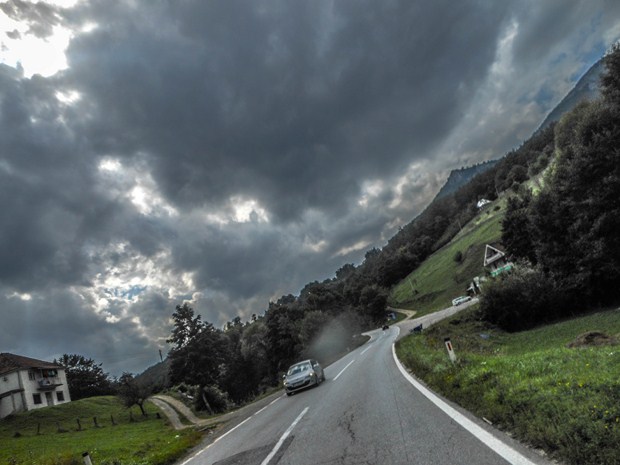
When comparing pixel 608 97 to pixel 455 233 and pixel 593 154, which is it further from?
pixel 455 233

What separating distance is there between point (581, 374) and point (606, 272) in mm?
28914

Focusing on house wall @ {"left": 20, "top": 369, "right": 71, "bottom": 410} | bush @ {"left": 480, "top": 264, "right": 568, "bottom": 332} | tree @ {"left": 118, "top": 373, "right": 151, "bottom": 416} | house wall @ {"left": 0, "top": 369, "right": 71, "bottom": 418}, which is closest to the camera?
bush @ {"left": 480, "top": 264, "right": 568, "bottom": 332}

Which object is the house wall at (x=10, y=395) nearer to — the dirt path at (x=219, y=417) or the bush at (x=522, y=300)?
the dirt path at (x=219, y=417)

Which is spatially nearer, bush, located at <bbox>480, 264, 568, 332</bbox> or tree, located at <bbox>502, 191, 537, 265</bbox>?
bush, located at <bbox>480, 264, 568, 332</bbox>

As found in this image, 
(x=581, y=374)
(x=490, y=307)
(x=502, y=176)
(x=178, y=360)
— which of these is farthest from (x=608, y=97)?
(x=502, y=176)

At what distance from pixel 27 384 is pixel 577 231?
6472 cm

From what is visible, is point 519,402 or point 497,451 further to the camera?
point 519,402

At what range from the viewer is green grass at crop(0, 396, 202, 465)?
15234mm

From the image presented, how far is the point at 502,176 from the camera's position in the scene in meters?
166

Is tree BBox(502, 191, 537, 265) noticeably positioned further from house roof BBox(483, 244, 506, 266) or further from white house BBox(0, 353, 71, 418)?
white house BBox(0, 353, 71, 418)

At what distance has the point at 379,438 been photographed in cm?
702

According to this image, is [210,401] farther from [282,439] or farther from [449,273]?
[449,273]

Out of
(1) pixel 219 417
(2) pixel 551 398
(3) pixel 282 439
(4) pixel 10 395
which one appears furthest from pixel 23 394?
(2) pixel 551 398

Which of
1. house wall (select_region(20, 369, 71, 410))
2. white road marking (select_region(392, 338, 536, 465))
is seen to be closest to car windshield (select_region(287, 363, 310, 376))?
white road marking (select_region(392, 338, 536, 465))
